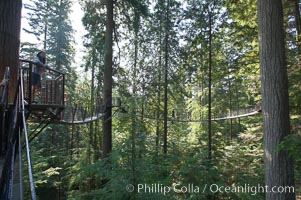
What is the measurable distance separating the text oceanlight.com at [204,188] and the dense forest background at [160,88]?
78 mm

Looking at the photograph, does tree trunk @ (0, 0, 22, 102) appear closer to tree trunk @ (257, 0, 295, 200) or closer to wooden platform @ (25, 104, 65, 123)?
wooden platform @ (25, 104, 65, 123)

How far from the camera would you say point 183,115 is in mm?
13680

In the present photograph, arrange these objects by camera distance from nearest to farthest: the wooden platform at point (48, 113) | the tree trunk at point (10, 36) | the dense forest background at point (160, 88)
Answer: the tree trunk at point (10, 36) → the dense forest background at point (160, 88) → the wooden platform at point (48, 113)

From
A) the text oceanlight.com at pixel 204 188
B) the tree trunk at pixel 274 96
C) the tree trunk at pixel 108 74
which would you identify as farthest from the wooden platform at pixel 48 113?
the tree trunk at pixel 274 96

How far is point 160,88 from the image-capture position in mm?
10906

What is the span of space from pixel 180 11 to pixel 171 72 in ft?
8.69

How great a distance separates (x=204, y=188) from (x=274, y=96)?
9.76 ft

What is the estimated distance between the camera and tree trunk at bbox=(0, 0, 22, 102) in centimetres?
275

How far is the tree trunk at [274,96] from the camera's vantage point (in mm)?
3332

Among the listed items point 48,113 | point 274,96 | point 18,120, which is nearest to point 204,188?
point 274,96

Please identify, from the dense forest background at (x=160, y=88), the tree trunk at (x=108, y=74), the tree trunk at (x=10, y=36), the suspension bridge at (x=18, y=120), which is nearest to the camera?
the suspension bridge at (x=18, y=120)

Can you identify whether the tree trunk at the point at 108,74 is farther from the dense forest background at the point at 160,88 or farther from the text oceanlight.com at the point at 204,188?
the text oceanlight.com at the point at 204,188

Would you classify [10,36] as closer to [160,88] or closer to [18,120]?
[18,120]

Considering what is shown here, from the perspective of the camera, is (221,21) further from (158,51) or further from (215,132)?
(215,132)
